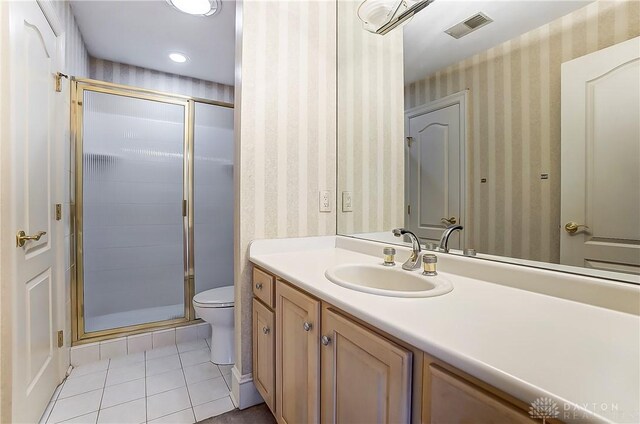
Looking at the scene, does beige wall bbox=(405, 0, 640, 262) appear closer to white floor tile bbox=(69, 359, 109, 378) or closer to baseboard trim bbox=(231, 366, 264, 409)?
baseboard trim bbox=(231, 366, 264, 409)

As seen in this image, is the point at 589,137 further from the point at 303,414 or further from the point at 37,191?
the point at 37,191

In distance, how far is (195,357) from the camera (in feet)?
6.51

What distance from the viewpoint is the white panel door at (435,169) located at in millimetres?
1103

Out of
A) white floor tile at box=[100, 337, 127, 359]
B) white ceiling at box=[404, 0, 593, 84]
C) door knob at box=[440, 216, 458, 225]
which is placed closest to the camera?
white ceiling at box=[404, 0, 593, 84]

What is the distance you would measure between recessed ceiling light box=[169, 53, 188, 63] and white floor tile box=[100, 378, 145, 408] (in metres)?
2.52

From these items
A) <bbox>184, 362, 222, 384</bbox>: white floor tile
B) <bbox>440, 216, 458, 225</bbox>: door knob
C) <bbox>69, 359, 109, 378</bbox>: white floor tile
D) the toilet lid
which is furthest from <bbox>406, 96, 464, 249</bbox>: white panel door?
<bbox>69, 359, 109, 378</bbox>: white floor tile

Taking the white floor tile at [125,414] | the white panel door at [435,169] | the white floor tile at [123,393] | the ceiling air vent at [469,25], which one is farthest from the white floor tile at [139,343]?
the ceiling air vent at [469,25]

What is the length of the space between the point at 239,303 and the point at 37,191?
1.09 metres

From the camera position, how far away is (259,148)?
1.46m

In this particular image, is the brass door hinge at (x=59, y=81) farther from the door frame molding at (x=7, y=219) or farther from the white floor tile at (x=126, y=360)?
the white floor tile at (x=126, y=360)

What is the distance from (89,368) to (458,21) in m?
2.82

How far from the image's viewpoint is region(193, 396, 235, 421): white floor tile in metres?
1.40

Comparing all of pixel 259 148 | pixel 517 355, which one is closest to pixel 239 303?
pixel 259 148

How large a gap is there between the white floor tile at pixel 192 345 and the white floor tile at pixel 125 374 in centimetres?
28
